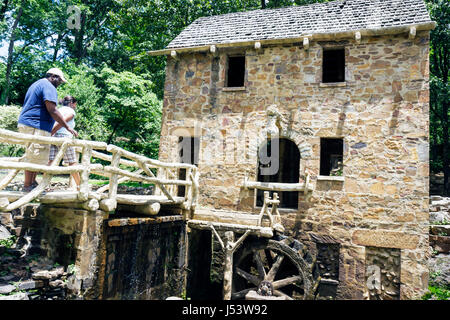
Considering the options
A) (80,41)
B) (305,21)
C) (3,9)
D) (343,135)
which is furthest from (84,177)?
(3,9)

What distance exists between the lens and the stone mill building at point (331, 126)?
8.17 m

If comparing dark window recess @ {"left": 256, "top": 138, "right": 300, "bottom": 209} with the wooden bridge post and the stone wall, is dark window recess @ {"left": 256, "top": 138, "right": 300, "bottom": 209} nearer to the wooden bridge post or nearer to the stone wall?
the stone wall

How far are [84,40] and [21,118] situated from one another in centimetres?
2081

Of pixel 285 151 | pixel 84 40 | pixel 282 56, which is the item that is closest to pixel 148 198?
pixel 282 56

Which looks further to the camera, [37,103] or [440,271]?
[440,271]

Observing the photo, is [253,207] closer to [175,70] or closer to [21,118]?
[175,70]

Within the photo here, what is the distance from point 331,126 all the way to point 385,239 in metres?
3.03

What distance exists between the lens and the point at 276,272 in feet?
26.4

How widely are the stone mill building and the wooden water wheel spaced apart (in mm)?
730

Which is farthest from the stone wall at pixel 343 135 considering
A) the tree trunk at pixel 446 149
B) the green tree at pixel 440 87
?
the tree trunk at pixel 446 149

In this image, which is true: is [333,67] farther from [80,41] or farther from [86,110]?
[80,41]

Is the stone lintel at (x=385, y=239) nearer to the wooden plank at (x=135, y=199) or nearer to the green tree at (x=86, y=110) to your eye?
the wooden plank at (x=135, y=199)

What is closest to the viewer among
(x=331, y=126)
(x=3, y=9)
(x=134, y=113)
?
(x=331, y=126)
